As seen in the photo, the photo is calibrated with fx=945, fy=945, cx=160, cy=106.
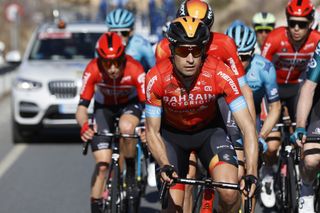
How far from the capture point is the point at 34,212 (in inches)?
393

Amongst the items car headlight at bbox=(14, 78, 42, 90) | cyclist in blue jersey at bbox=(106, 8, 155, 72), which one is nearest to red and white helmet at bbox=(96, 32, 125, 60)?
cyclist in blue jersey at bbox=(106, 8, 155, 72)

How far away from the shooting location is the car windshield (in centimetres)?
1608

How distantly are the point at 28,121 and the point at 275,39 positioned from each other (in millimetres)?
5872

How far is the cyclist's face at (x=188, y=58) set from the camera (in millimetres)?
6547

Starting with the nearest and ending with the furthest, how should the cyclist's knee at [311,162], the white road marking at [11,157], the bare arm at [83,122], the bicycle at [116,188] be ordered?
the cyclist's knee at [311,162] → the bicycle at [116,188] → the bare arm at [83,122] → the white road marking at [11,157]

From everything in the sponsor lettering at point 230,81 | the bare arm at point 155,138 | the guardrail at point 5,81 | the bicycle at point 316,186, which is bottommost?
the guardrail at point 5,81

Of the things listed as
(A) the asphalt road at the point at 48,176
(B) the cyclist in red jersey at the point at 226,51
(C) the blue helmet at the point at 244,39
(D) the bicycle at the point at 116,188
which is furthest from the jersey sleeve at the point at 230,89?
(A) the asphalt road at the point at 48,176

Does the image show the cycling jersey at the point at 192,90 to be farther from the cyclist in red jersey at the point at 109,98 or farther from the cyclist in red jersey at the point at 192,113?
the cyclist in red jersey at the point at 109,98

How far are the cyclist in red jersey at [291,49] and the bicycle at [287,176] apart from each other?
0.27m

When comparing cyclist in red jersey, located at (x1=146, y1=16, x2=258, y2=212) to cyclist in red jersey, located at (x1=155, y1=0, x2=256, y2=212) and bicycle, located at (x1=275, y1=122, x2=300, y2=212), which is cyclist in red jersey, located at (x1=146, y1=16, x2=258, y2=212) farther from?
bicycle, located at (x1=275, y1=122, x2=300, y2=212)

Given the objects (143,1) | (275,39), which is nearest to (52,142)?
(275,39)

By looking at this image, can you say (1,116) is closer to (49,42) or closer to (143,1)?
(49,42)

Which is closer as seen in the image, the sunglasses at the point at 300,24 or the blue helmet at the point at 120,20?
the sunglasses at the point at 300,24

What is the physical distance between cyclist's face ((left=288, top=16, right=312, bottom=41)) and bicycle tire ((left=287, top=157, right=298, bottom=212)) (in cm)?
178
